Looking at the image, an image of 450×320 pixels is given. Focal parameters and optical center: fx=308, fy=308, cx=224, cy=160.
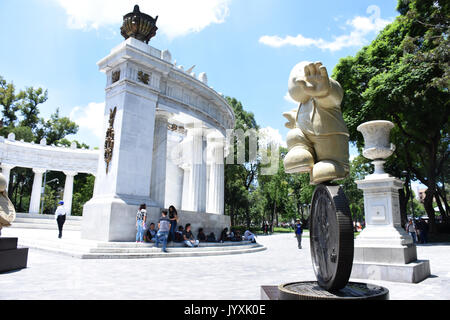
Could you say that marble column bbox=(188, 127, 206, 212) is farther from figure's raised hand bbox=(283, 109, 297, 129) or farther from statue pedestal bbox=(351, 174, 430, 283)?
figure's raised hand bbox=(283, 109, 297, 129)

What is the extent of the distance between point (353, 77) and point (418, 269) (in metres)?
17.3

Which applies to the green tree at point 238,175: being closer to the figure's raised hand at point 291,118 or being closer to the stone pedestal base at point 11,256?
the stone pedestal base at point 11,256

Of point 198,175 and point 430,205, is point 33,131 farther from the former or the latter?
point 430,205

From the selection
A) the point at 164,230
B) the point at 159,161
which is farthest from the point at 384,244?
the point at 159,161

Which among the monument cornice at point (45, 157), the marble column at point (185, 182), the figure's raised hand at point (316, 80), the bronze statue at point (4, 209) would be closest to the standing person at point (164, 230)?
the bronze statue at point (4, 209)

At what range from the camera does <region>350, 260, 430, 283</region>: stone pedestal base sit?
7.41 meters

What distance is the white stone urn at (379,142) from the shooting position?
31.2ft

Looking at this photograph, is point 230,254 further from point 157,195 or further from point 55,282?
point 55,282

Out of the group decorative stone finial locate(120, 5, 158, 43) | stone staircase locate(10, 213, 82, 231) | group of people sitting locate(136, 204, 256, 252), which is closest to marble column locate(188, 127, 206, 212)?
group of people sitting locate(136, 204, 256, 252)

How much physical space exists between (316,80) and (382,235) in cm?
641

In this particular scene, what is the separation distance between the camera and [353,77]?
22.0m

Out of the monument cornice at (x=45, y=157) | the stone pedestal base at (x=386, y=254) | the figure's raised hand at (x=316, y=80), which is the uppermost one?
the monument cornice at (x=45, y=157)

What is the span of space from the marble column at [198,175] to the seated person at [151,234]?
4.89 metres
